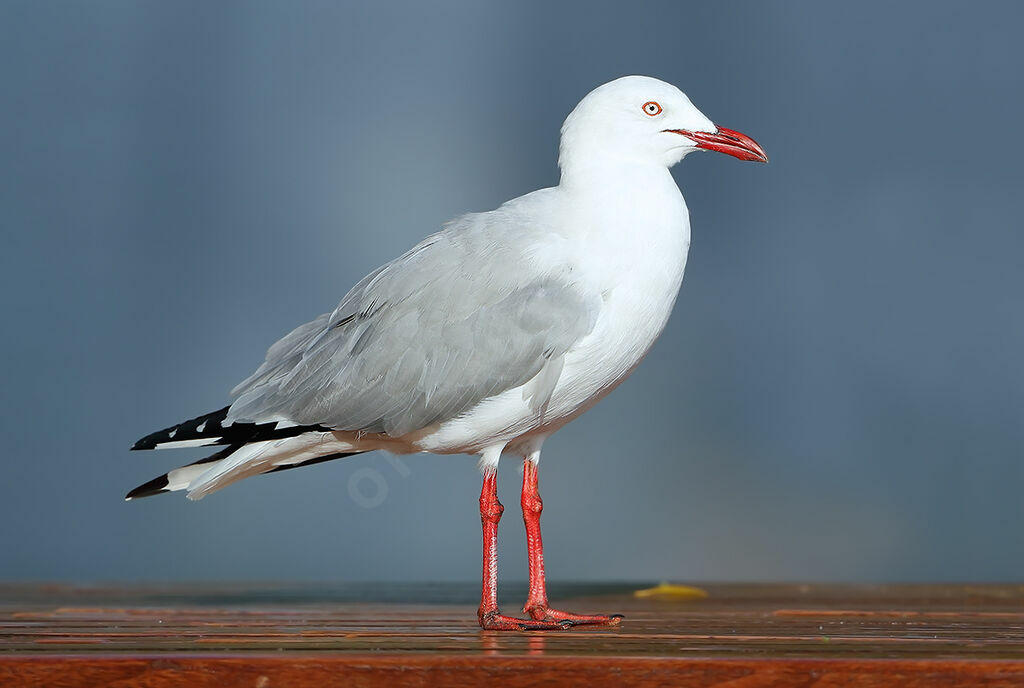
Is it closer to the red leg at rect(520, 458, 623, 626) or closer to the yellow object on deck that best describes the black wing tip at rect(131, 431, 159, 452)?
the red leg at rect(520, 458, 623, 626)

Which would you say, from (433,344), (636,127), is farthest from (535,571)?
(636,127)

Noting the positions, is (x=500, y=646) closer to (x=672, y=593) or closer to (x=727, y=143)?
(x=727, y=143)

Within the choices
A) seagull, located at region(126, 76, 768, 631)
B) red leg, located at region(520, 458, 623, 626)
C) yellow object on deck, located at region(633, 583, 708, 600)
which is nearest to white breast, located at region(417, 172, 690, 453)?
seagull, located at region(126, 76, 768, 631)

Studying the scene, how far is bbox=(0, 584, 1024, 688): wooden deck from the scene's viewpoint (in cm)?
159

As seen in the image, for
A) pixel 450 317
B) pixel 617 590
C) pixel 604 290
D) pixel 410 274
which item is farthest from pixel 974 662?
pixel 617 590

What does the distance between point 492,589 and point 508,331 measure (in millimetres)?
519

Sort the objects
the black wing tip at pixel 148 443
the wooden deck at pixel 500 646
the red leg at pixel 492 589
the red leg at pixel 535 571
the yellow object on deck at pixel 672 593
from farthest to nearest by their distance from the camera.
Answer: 1. the yellow object on deck at pixel 672 593
2. the black wing tip at pixel 148 443
3. the red leg at pixel 535 571
4. the red leg at pixel 492 589
5. the wooden deck at pixel 500 646

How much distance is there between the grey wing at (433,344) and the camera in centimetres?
226

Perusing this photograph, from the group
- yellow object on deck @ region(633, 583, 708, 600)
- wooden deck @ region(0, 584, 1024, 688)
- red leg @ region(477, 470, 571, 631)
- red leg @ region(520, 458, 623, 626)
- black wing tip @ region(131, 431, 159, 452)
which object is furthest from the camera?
yellow object on deck @ region(633, 583, 708, 600)

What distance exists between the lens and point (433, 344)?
93.0 inches

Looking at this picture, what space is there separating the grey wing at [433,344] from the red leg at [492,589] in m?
0.22

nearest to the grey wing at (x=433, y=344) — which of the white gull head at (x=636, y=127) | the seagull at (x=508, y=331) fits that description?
the seagull at (x=508, y=331)

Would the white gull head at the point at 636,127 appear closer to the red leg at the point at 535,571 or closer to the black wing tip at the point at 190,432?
the red leg at the point at 535,571

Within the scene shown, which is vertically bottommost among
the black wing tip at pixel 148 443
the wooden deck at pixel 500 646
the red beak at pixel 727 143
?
the wooden deck at pixel 500 646
